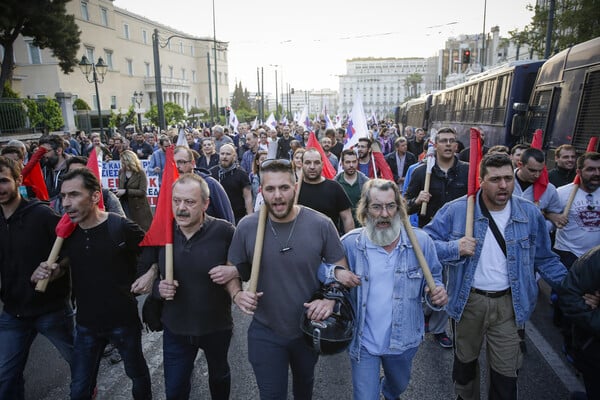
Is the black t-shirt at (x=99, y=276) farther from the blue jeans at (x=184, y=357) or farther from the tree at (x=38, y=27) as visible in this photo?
the tree at (x=38, y=27)

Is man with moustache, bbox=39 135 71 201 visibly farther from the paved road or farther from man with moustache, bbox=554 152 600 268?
man with moustache, bbox=554 152 600 268

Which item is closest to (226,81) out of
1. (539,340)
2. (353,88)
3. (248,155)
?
(353,88)

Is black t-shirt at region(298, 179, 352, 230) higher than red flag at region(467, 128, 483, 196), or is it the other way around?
red flag at region(467, 128, 483, 196)

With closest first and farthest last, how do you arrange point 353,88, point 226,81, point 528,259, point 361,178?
point 528,259
point 361,178
point 226,81
point 353,88

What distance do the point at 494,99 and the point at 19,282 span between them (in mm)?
11032

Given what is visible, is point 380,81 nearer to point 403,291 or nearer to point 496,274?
point 496,274

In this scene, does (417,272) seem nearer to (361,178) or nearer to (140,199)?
(361,178)

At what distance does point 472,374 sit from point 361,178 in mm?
2995

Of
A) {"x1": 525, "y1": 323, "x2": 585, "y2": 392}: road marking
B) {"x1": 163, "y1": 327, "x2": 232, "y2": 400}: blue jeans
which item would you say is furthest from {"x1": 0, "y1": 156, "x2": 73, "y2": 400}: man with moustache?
{"x1": 525, "y1": 323, "x2": 585, "y2": 392}: road marking

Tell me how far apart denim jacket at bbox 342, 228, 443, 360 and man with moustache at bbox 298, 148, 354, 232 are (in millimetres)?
1755

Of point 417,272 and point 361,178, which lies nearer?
point 417,272

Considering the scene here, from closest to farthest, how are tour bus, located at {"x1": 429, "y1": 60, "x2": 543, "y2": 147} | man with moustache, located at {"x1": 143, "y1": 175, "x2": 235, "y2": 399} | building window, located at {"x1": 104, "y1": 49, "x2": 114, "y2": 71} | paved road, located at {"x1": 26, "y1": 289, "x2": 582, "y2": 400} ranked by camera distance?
man with moustache, located at {"x1": 143, "y1": 175, "x2": 235, "y2": 399}
paved road, located at {"x1": 26, "y1": 289, "x2": 582, "y2": 400}
tour bus, located at {"x1": 429, "y1": 60, "x2": 543, "y2": 147}
building window, located at {"x1": 104, "y1": 49, "x2": 114, "y2": 71}

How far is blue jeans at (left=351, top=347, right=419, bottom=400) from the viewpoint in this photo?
261 cm

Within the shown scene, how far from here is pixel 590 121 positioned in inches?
237
